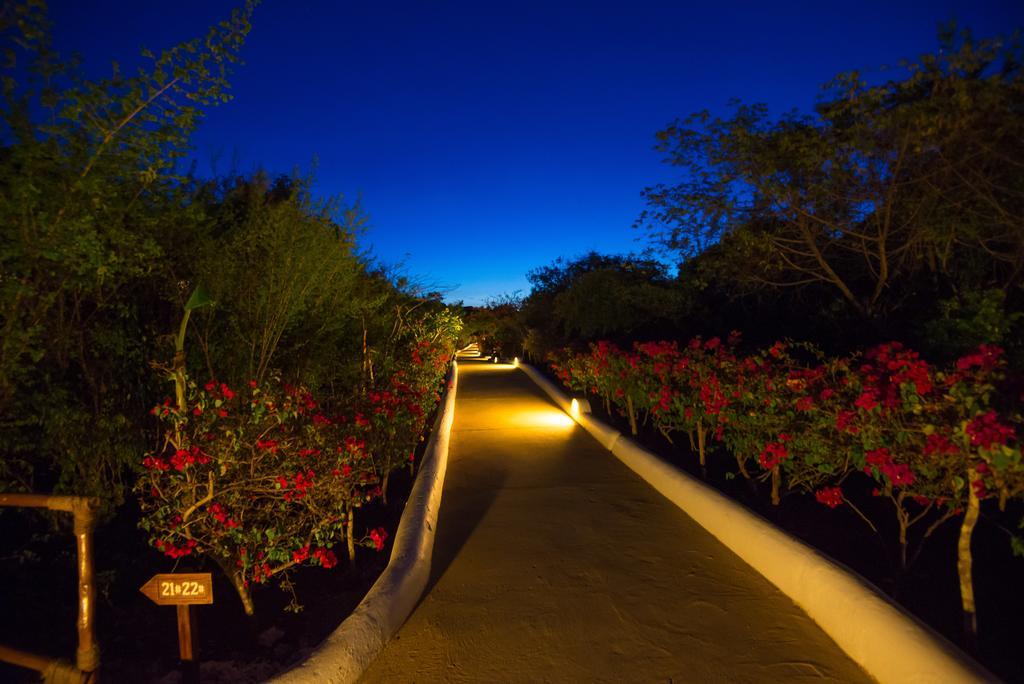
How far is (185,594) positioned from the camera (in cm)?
249

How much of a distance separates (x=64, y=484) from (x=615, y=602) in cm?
428

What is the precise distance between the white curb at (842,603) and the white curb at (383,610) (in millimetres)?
2330

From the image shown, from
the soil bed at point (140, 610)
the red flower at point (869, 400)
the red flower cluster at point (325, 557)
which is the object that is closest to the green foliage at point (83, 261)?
the soil bed at point (140, 610)

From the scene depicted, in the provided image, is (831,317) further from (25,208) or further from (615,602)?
(25,208)

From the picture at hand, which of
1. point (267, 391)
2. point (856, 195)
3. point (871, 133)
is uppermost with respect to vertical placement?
point (871, 133)

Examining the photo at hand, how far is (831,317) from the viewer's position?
947 cm

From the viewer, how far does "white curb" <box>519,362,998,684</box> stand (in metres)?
2.45

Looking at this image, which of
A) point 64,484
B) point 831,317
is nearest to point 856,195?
point 831,317

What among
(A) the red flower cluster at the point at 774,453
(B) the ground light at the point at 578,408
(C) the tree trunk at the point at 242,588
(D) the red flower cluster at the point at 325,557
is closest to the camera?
(D) the red flower cluster at the point at 325,557

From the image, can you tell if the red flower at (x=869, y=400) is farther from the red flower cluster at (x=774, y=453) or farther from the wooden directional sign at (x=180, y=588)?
the wooden directional sign at (x=180, y=588)

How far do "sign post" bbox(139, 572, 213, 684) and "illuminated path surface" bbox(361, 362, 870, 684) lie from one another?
82 centimetres

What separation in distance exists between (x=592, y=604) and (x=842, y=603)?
1383mm

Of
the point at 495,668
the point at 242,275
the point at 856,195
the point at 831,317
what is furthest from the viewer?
the point at 831,317

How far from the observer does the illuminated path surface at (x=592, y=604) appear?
282 centimetres
